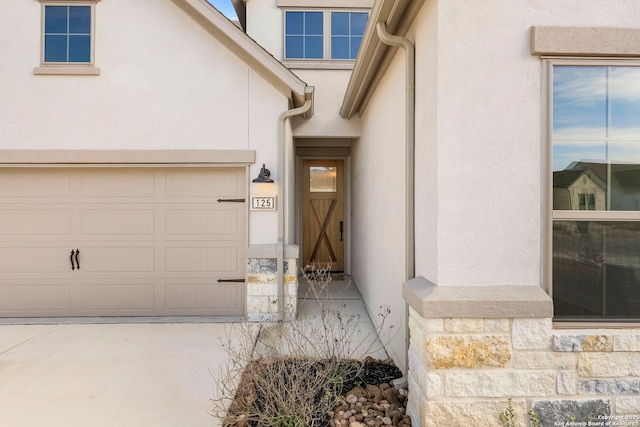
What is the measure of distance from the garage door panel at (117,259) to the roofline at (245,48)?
313 centimetres

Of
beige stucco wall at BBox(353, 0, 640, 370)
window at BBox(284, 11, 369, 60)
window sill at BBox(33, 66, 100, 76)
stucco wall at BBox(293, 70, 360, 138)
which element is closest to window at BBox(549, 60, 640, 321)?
beige stucco wall at BBox(353, 0, 640, 370)

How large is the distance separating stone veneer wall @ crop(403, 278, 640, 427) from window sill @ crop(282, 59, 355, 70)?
559cm

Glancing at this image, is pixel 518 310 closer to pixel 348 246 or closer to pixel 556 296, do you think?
pixel 556 296

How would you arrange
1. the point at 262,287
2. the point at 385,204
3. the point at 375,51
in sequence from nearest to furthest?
the point at 375,51
the point at 385,204
the point at 262,287

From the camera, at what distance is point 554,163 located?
8.44 ft

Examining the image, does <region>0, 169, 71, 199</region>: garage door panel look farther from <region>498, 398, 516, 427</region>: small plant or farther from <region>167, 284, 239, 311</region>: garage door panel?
<region>498, 398, 516, 427</region>: small plant

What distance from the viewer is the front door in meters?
8.81

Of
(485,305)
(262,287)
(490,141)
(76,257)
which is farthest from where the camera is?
(76,257)

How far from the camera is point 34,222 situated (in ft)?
18.0

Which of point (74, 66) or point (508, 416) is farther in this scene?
point (74, 66)

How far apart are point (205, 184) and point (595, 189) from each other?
186 inches

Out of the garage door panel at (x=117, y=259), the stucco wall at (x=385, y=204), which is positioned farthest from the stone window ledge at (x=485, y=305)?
the garage door panel at (x=117, y=259)

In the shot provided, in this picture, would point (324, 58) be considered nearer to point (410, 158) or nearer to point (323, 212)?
point (323, 212)

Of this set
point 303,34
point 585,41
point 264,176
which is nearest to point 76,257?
point 264,176
